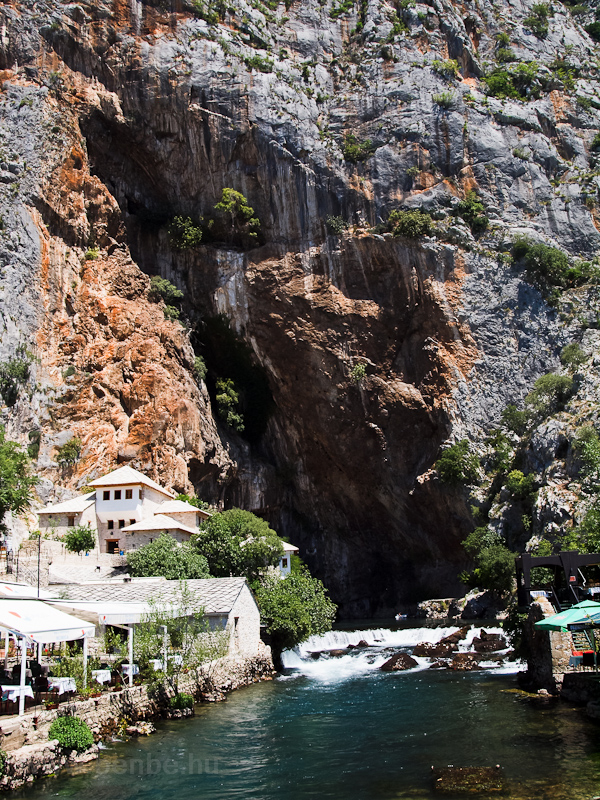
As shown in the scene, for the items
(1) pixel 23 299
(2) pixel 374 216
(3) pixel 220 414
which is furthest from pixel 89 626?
(2) pixel 374 216

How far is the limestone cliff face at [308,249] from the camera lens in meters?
52.1

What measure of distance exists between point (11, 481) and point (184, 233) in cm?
2977

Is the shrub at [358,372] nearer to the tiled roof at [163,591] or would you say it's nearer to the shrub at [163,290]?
the shrub at [163,290]

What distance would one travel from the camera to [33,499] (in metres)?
38.8

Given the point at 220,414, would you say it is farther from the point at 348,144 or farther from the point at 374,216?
the point at 348,144

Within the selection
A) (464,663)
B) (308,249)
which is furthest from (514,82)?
(464,663)

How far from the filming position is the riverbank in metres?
15.3

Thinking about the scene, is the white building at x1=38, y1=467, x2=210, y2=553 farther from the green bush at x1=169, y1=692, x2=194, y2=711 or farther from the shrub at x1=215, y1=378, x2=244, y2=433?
the green bush at x1=169, y1=692, x2=194, y2=711

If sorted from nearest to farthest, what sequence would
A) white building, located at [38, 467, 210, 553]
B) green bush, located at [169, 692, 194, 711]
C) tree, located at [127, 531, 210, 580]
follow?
green bush, located at [169, 692, 194, 711]
tree, located at [127, 531, 210, 580]
white building, located at [38, 467, 210, 553]

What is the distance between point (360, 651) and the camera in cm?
3766

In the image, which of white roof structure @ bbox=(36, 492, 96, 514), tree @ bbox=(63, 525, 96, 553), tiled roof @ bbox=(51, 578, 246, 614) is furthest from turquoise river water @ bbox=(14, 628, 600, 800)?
white roof structure @ bbox=(36, 492, 96, 514)

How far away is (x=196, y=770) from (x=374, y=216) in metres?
47.7

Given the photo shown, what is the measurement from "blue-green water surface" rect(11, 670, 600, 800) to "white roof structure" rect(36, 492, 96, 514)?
18035 mm

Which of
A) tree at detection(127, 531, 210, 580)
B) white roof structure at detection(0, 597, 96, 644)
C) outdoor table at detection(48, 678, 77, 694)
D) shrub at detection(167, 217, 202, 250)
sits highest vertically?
Result: shrub at detection(167, 217, 202, 250)
